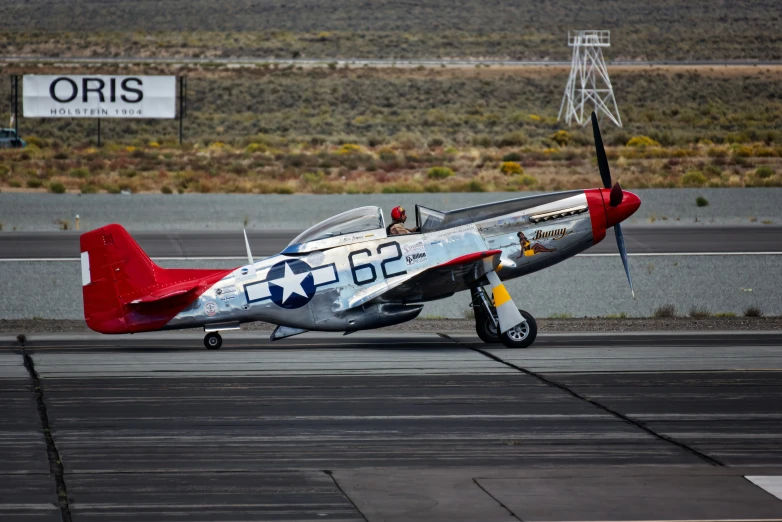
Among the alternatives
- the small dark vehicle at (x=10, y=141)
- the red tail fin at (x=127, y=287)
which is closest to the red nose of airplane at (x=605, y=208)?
the red tail fin at (x=127, y=287)

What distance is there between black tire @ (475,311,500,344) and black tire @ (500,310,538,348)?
363 millimetres

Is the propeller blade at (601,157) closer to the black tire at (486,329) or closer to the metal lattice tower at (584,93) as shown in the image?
the black tire at (486,329)

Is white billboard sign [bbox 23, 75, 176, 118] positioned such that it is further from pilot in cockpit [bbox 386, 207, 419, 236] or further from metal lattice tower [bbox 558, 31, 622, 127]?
pilot in cockpit [bbox 386, 207, 419, 236]

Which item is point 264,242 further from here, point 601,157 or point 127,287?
point 127,287

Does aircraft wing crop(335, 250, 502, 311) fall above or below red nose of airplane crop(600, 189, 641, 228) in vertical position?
below

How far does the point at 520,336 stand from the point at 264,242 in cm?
1544

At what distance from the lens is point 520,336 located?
16406mm

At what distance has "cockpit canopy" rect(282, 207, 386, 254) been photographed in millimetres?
16047

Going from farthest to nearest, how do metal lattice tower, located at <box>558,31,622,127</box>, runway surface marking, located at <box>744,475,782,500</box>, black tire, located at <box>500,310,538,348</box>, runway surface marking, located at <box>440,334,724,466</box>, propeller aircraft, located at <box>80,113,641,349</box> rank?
metal lattice tower, located at <box>558,31,622,127</box>, black tire, located at <box>500,310,538,348</box>, propeller aircraft, located at <box>80,113,641,349</box>, runway surface marking, located at <box>440,334,724,466</box>, runway surface marking, located at <box>744,475,782,500</box>

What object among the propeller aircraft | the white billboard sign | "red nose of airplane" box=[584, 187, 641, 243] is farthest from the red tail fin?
the white billboard sign

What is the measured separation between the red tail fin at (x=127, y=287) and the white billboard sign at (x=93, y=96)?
42875 mm

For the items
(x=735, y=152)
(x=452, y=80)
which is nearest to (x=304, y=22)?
(x=452, y=80)

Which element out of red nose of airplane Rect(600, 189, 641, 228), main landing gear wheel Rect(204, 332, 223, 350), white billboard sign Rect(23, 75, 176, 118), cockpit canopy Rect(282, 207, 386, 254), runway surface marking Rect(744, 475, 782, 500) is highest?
white billboard sign Rect(23, 75, 176, 118)

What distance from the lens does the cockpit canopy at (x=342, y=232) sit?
16047 mm
